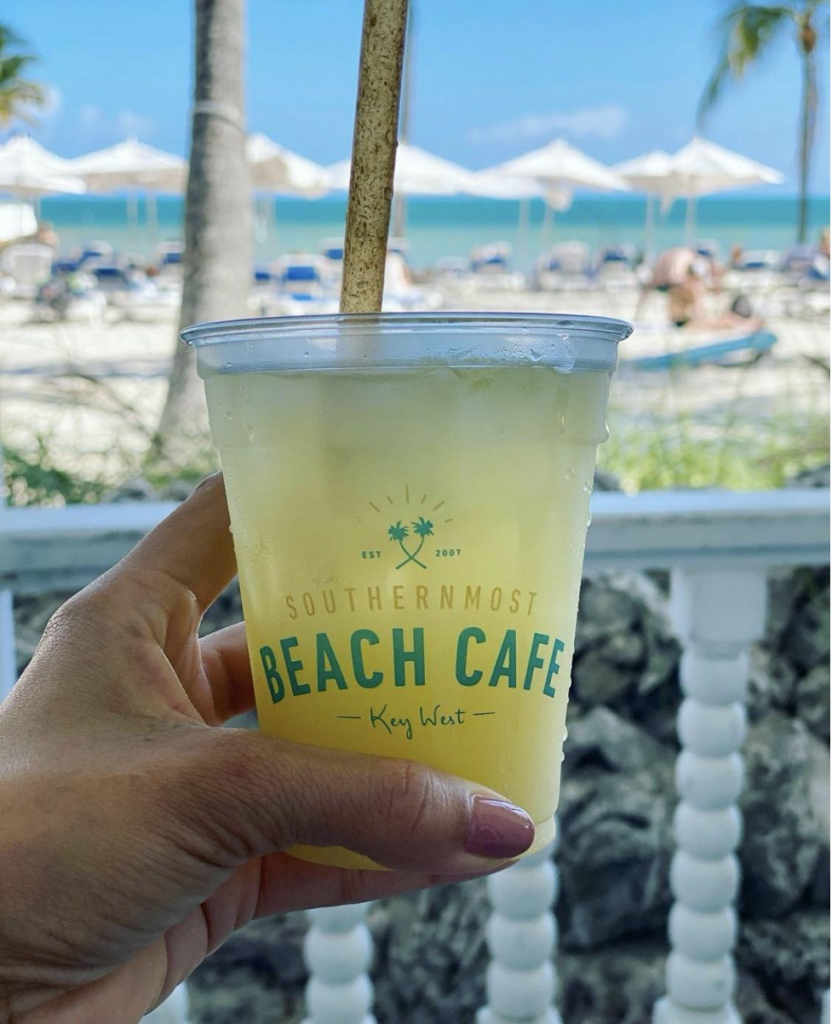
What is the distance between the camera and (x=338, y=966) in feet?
4.66

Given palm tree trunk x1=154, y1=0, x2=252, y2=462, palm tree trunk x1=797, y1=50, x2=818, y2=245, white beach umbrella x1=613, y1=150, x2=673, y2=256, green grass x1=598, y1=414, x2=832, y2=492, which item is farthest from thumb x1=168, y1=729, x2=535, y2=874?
white beach umbrella x1=613, y1=150, x2=673, y2=256

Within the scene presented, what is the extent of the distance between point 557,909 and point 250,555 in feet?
5.14

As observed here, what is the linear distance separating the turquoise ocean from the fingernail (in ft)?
93.3

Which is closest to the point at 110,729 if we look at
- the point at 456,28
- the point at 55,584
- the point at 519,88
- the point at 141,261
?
the point at 55,584

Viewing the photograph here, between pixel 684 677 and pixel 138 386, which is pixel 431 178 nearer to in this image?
pixel 138 386

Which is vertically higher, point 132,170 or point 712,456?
point 132,170

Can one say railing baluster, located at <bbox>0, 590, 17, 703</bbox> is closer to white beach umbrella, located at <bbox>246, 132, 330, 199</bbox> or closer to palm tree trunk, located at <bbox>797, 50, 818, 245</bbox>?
palm tree trunk, located at <bbox>797, 50, 818, 245</bbox>

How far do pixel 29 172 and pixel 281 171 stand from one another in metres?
2.72

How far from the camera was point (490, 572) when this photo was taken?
2.16ft

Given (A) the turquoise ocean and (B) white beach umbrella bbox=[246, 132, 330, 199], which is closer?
(B) white beach umbrella bbox=[246, 132, 330, 199]

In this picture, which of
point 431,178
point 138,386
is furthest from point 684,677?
point 431,178

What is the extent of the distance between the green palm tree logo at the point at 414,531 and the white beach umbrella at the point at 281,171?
37.9 ft

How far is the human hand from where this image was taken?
0.64 metres

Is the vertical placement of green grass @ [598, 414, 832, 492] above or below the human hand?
below
